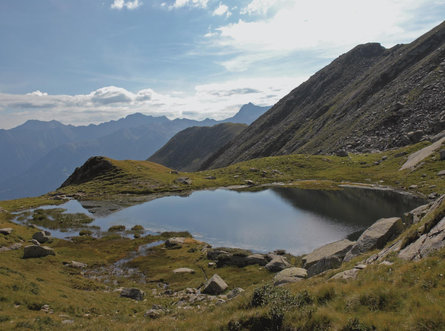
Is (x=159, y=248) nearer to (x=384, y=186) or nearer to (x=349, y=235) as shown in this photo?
(x=349, y=235)

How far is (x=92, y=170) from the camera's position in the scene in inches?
5955

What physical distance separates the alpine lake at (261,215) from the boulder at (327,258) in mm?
14427

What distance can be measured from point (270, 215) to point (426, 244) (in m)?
59.3

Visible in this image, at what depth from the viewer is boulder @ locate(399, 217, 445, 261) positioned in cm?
1499

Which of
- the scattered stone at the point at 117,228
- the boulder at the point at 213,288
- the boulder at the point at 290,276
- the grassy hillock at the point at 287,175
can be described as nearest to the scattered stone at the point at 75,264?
the boulder at the point at 213,288

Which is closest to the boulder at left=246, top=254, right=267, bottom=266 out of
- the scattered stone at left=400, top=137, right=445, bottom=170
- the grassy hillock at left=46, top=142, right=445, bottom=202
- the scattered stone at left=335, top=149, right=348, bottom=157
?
the grassy hillock at left=46, top=142, right=445, bottom=202

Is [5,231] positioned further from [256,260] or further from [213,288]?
[256,260]

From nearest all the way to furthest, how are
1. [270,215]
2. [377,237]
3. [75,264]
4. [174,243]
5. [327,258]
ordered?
[377,237], [327,258], [75,264], [174,243], [270,215]

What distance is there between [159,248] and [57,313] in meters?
35.0

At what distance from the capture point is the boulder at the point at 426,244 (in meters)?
15.0

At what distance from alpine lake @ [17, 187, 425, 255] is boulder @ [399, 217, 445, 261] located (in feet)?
105

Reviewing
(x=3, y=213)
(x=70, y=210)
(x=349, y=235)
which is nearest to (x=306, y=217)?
(x=349, y=235)

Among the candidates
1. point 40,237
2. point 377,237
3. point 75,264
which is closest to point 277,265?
point 377,237

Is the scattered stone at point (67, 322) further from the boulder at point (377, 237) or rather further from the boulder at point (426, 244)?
the boulder at point (377, 237)
